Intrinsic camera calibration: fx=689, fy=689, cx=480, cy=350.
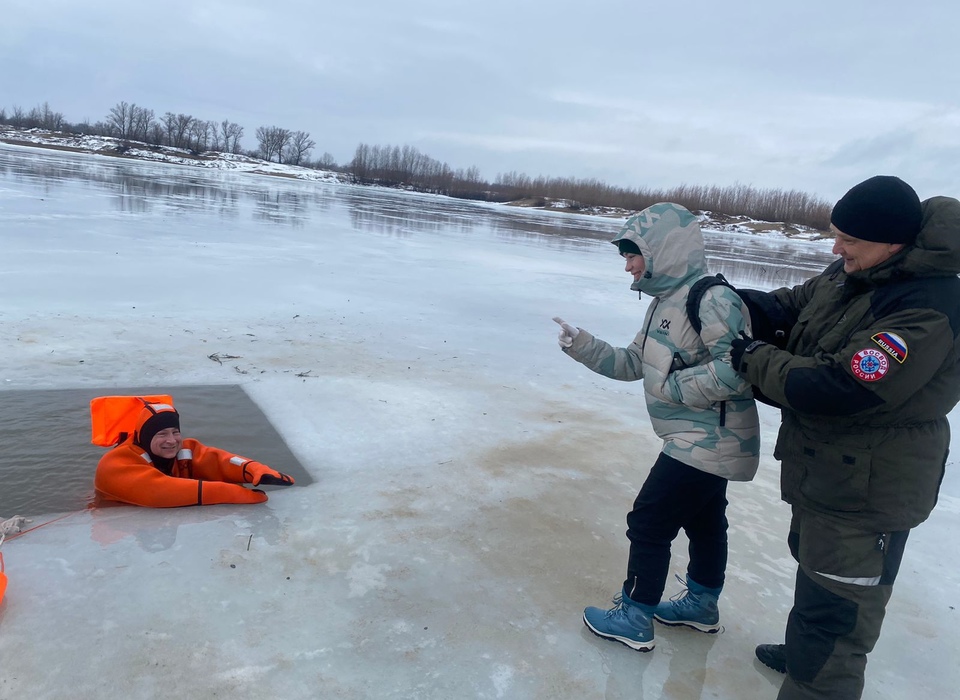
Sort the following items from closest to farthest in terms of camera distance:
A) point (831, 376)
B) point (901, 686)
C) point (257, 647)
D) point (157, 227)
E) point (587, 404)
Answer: point (831, 376) → point (257, 647) → point (901, 686) → point (587, 404) → point (157, 227)

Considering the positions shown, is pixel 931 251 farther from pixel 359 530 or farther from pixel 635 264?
pixel 359 530

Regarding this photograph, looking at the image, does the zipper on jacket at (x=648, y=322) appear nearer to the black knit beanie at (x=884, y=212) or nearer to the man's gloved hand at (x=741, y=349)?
the man's gloved hand at (x=741, y=349)

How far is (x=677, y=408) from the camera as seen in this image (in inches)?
96.0

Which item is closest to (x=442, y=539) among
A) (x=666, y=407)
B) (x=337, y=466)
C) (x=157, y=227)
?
(x=337, y=466)

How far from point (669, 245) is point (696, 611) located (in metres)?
1.40

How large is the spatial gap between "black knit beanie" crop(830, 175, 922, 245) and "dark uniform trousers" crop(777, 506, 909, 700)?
0.82m

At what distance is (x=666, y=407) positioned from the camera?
248 cm

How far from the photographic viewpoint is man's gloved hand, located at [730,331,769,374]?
2.11 meters

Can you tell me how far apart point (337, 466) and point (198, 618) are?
1.46 meters

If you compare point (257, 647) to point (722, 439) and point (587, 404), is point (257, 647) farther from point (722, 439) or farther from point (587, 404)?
point (587, 404)

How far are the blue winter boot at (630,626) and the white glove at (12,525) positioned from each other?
7.87ft

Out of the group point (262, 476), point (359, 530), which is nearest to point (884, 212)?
point (359, 530)

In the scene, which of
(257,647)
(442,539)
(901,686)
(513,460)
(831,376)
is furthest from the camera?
(513,460)

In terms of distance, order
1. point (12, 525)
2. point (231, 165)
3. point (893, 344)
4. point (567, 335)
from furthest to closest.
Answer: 1. point (231, 165)
2. point (12, 525)
3. point (567, 335)
4. point (893, 344)
